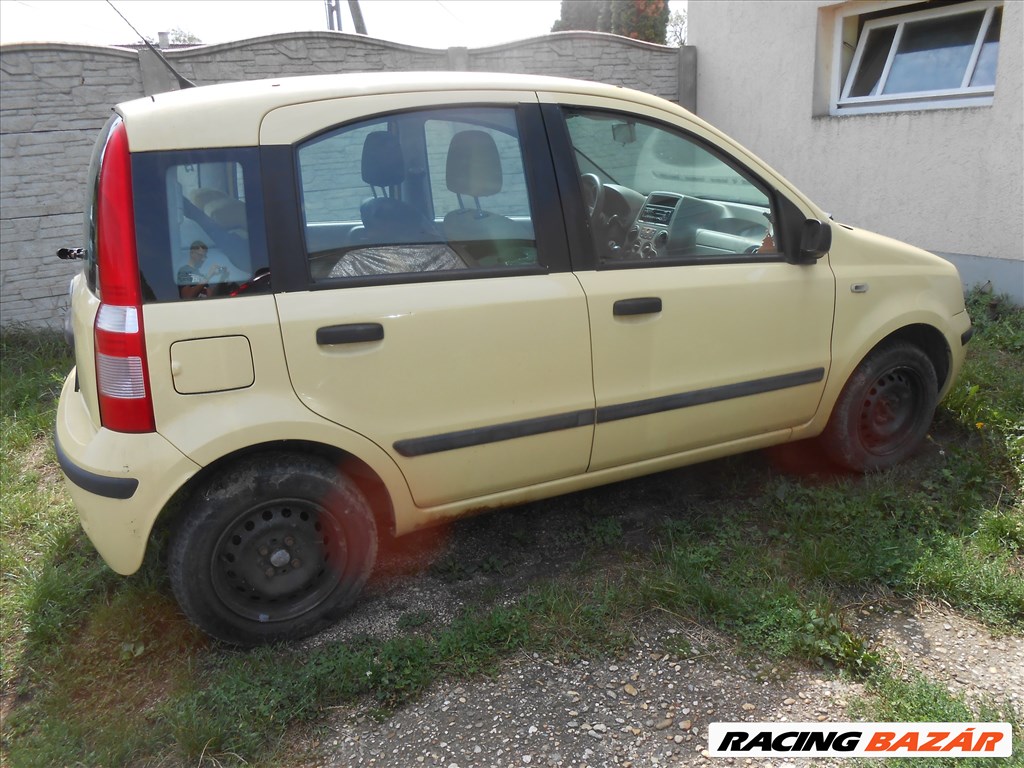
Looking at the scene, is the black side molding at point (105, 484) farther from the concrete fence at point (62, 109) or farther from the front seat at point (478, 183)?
the concrete fence at point (62, 109)

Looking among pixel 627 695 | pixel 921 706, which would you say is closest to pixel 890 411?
pixel 921 706

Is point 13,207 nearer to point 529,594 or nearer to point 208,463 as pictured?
point 208,463

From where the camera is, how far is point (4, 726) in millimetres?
2650

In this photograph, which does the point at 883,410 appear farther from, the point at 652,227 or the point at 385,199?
the point at 385,199

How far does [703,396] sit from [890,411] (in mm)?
1210

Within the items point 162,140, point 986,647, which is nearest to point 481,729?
point 986,647

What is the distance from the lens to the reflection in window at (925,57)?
613 cm

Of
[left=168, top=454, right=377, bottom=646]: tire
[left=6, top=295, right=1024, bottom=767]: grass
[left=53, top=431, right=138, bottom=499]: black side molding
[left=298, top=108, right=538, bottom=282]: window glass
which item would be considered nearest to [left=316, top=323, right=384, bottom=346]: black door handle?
[left=298, top=108, right=538, bottom=282]: window glass

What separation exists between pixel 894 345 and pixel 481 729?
2.59m

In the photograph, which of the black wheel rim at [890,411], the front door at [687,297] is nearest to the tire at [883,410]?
the black wheel rim at [890,411]

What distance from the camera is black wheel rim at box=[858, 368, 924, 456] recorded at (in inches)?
152

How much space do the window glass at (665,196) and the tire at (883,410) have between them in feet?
2.67

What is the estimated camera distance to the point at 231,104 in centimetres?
262

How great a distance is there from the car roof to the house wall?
15.5ft
